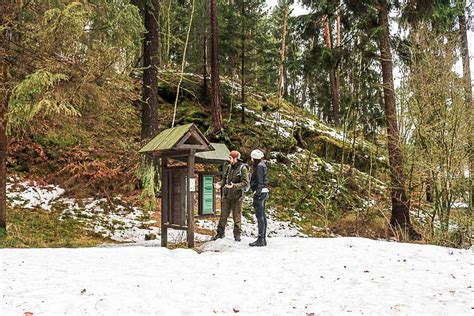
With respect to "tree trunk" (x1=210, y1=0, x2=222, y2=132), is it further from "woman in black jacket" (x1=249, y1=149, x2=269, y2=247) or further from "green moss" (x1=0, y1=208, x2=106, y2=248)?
"woman in black jacket" (x1=249, y1=149, x2=269, y2=247)

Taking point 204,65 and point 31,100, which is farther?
point 204,65

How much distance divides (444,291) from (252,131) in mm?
14619

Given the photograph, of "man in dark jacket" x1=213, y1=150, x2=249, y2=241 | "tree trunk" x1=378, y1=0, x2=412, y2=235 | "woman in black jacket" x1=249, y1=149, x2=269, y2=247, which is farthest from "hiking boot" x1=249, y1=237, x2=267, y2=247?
"tree trunk" x1=378, y1=0, x2=412, y2=235

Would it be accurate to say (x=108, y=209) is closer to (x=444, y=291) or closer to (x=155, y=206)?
(x=155, y=206)

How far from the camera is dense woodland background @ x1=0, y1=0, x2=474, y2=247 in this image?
830 cm

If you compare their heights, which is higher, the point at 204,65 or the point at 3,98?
the point at 204,65

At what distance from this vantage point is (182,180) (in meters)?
8.73

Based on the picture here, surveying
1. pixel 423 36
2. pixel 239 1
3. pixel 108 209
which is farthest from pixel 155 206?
pixel 239 1

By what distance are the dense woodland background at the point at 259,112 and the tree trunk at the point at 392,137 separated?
4 cm

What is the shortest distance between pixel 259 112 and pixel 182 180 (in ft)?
45.8

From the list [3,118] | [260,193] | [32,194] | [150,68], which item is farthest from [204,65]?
[260,193]

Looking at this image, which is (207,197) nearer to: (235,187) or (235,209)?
(235,209)

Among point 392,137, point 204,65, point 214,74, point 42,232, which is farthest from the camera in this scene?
point 204,65

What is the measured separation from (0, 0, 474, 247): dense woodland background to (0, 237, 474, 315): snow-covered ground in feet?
9.35
